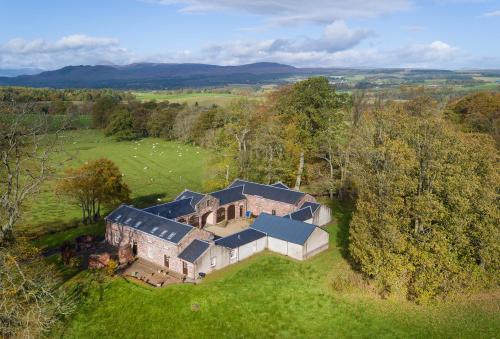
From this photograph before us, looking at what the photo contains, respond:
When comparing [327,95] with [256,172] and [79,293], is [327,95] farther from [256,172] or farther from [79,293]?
[79,293]

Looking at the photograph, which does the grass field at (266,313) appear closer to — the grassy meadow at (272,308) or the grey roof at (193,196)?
the grassy meadow at (272,308)

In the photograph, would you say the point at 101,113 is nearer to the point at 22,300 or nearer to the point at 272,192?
the point at 272,192

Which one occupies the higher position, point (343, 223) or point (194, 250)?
point (194, 250)

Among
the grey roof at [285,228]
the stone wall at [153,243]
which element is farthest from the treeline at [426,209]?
the stone wall at [153,243]

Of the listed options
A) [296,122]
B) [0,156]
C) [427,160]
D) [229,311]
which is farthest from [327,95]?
[0,156]

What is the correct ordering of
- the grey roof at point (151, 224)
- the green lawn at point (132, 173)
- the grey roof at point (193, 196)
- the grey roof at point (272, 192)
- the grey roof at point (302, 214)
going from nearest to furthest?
the grey roof at point (151, 224) < the grey roof at point (302, 214) < the grey roof at point (193, 196) < the green lawn at point (132, 173) < the grey roof at point (272, 192)

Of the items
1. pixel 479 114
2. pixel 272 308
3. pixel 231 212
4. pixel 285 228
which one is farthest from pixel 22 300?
pixel 479 114
